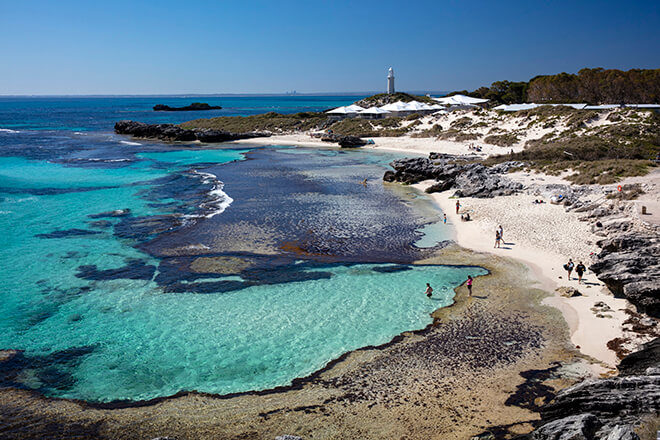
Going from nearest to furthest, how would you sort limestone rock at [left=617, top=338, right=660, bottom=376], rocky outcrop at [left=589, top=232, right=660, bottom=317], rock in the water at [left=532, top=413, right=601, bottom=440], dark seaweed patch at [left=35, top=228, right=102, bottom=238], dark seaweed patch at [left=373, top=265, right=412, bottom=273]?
rock in the water at [left=532, top=413, right=601, bottom=440]
limestone rock at [left=617, top=338, right=660, bottom=376]
rocky outcrop at [left=589, top=232, right=660, bottom=317]
dark seaweed patch at [left=373, top=265, right=412, bottom=273]
dark seaweed patch at [left=35, top=228, right=102, bottom=238]

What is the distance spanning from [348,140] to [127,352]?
55.8 meters

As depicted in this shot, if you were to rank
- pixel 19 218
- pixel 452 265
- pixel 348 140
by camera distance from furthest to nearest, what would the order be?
1. pixel 348 140
2. pixel 19 218
3. pixel 452 265

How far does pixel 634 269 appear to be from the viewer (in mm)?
16219

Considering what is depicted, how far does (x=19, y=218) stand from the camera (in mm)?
29953

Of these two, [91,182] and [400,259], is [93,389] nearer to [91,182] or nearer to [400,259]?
[400,259]

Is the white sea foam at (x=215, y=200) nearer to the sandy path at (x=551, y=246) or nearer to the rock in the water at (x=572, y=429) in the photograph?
the sandy path at (x=551, y=246)

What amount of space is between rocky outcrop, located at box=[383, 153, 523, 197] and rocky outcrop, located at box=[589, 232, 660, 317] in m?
14.1

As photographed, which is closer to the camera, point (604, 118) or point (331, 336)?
point (331, 336)

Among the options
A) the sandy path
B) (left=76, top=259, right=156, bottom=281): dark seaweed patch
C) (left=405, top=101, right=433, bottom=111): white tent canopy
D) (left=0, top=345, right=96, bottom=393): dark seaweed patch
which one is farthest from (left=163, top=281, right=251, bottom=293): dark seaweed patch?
(left=405, top=101, right=433, bottom=111): white tent canopy

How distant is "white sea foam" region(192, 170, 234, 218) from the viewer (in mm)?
31219

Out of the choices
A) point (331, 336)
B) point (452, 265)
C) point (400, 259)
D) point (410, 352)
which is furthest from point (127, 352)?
point (452, 265)

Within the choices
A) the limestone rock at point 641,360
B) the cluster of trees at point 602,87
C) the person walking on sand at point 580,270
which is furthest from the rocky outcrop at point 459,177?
the cluster of trees at point 602,87

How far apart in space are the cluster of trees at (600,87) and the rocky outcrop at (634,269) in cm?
5568

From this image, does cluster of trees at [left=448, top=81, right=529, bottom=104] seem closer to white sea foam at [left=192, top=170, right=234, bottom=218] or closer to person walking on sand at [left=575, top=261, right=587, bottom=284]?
white sea foam at [left=192, top=170, right=234, bottom=218]
